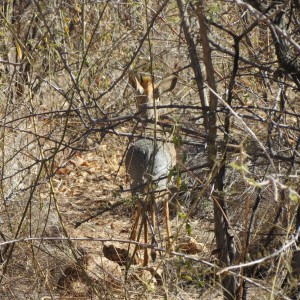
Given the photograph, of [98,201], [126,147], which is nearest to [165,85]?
[126,147]

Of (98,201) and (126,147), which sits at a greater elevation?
(126,147)

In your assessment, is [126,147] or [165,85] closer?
[126,147]

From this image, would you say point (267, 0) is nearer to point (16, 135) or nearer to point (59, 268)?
point (59, 268)

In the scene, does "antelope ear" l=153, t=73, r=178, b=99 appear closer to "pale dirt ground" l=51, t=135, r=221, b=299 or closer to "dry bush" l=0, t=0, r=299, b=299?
"dry bush" l=0, t=0, r=299, b=299

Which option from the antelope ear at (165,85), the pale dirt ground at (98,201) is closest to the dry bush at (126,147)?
the pale dirt ground at (98,201)

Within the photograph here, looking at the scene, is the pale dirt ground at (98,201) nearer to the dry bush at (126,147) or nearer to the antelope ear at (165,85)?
the dry bush at (126,147)

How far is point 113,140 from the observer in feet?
19.6

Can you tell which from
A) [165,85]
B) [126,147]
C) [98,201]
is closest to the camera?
[126,147]

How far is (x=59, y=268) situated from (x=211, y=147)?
1.52 meters

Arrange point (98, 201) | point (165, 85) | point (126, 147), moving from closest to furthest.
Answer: point (126, 147)
point (165, 85)
point (98, 201)

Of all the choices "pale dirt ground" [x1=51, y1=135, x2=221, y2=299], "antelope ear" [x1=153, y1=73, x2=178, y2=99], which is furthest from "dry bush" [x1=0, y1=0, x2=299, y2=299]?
"antelope ear" [x1=153, y1=73, x2=178, y2=99]

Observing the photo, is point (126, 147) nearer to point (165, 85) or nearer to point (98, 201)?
point (165, 85)

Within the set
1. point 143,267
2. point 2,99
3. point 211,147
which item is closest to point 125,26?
point 2,99

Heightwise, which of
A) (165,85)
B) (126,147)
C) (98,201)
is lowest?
(98,201)
